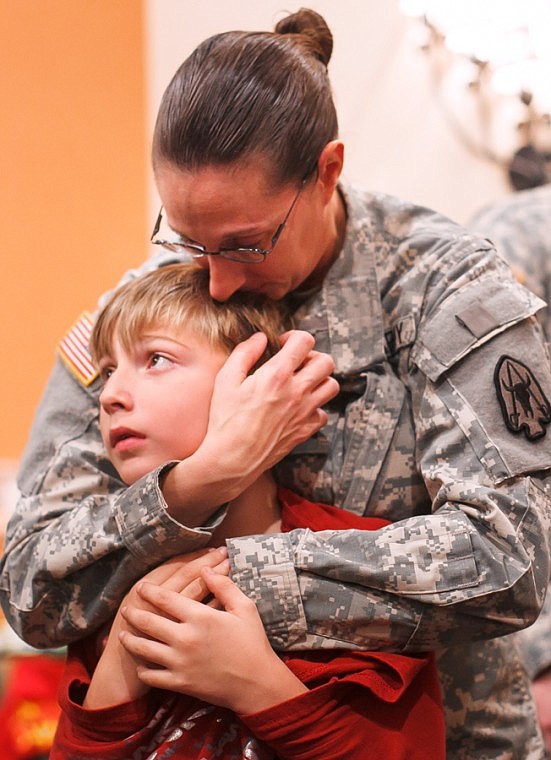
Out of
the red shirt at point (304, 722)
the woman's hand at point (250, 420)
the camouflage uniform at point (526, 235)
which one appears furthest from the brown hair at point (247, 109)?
the camouflage uniform at point (526, 235)

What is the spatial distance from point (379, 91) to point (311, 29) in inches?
69.9

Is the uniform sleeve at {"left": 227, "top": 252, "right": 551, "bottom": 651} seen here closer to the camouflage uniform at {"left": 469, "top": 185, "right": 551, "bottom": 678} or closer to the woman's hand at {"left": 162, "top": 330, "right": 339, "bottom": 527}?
the woman's hand at {"left": 162, "top": 330, "right": 339, "bottom": 527}

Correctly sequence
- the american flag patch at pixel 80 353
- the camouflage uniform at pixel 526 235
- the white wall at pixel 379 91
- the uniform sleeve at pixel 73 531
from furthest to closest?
the white wall at pixel 379 91 → the camouflage uniform at pixel 526 235 → the american flag patch at pixel 80 353 → the uniform sleeve at pixel 73 531

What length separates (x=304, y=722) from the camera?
1.24 meters

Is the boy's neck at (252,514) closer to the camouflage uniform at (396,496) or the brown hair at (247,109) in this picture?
the camouflage uniform at (396,496)

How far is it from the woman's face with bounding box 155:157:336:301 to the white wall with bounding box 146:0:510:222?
1.67 m

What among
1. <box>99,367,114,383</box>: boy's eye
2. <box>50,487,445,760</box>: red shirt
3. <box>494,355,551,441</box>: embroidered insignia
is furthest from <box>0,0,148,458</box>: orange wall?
<box>494,355,551,441</box>: embroidered insignia

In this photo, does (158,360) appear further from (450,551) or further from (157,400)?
(450,551)

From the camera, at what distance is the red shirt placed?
124 centimetres

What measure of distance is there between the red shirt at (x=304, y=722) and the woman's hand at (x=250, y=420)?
0.81 ft

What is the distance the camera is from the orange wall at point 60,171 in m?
2.81

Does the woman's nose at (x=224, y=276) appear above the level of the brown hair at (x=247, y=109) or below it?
below

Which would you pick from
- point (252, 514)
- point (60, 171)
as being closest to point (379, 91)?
point (60, 171)

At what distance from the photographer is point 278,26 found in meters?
1.55
